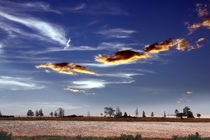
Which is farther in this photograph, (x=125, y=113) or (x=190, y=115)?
(x=190, y=115)

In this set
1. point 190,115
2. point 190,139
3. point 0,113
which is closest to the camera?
point 190,139

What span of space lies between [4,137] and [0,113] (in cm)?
18223

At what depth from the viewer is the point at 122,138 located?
1432 cm

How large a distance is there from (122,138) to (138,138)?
944mm

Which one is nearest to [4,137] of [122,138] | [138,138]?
[122,138]

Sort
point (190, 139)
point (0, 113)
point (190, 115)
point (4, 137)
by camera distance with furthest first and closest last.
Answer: point (190, 115)
point (0, 113)
point (190, 139)
point (4, 137)

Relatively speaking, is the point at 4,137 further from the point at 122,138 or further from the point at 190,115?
the point at 190,115

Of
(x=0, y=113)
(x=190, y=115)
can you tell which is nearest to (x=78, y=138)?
(x=0, y=113)

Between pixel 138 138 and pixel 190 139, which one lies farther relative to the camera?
pixel 190 139

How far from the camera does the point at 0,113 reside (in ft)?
593

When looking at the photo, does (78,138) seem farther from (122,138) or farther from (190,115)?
(190,115)

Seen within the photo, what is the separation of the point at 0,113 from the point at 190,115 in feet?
468

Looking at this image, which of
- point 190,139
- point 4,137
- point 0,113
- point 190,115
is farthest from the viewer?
point 190,115

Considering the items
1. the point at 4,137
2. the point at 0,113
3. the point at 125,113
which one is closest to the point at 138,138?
the point at 4,137
